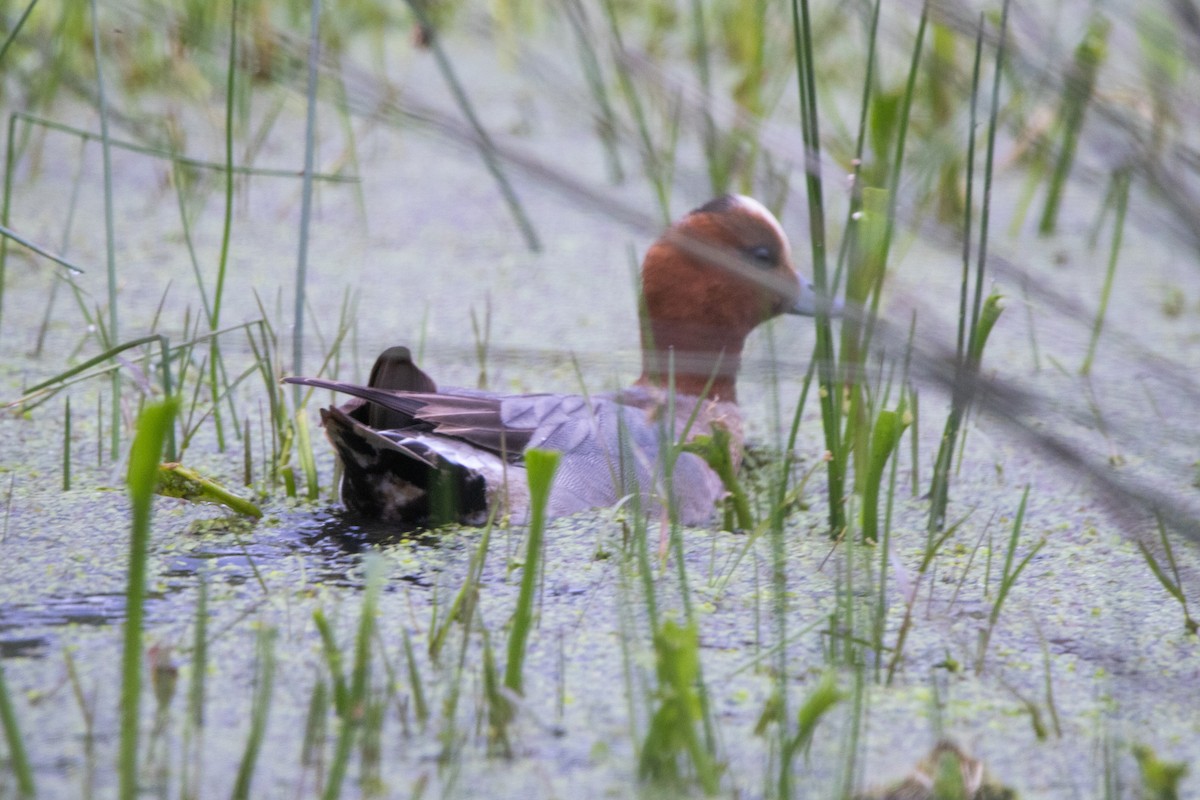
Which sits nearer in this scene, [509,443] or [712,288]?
[509,443]

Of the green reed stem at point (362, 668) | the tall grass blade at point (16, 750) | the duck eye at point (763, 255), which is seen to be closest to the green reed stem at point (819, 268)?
the green reed stem at point (362, 668)

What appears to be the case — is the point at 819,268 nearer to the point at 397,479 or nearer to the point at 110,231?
the point at 397,479

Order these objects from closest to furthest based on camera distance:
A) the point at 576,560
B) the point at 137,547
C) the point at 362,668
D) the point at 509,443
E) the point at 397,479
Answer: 1. the point at 137,547
2. the point at 362,668
3. the point at 576,560
4. the point at 397,479
5. the point at 509,443

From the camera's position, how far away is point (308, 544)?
1.61 m

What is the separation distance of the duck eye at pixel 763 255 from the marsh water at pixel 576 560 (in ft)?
0.37

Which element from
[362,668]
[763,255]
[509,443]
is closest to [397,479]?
[509,443]

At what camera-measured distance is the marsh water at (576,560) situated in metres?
1.07

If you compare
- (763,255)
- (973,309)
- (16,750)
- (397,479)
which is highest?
(763,255)

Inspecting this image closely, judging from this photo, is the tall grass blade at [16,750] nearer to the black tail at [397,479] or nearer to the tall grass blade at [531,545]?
the tall grass blade at [531,545]

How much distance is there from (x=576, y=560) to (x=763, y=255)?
934 millimetres

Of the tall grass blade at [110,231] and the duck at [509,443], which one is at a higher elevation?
the tall grass blade at [110,231]

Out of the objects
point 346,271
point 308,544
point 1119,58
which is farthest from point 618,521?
point 1119,58

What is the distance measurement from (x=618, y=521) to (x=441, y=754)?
2.16ft

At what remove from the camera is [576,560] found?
1.57 m
